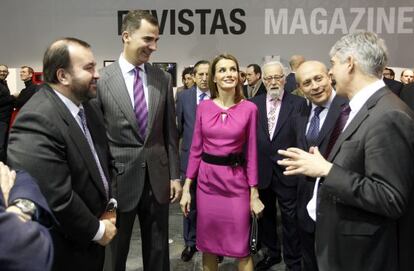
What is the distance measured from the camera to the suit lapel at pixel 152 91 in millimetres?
2592

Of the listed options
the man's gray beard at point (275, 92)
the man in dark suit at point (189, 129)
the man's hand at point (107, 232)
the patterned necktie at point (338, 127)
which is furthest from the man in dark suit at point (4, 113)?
the patterned necktie at point (338, 127)

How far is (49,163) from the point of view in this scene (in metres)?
1.74

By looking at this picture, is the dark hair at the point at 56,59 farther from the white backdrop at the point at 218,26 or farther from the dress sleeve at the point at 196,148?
the white backdrop at the point at 218,26

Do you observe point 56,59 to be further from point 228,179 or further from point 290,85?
point 290,85

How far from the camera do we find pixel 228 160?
2910 mm

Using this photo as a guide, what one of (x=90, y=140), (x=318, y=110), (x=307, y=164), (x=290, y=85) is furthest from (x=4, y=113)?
(x=307, y=164)

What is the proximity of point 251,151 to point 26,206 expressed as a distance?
1.85 m

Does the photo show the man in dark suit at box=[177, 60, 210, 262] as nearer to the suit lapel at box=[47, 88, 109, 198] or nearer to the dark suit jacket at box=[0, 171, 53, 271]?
the suit lapel at box=[47, 88, 109, 198]

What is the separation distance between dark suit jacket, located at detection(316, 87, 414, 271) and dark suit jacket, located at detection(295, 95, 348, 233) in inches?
33.8

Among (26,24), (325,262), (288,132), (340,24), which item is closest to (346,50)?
(325,262)

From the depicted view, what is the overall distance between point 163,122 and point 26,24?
726 centimetres

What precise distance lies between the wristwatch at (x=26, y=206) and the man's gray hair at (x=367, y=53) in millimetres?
1303

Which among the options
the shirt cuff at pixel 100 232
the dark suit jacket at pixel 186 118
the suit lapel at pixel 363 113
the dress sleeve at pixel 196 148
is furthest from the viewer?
the dark suit jacket at pixel 186 118

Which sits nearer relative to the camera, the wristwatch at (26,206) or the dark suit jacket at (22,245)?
the dark suit jacket at (22,245)
